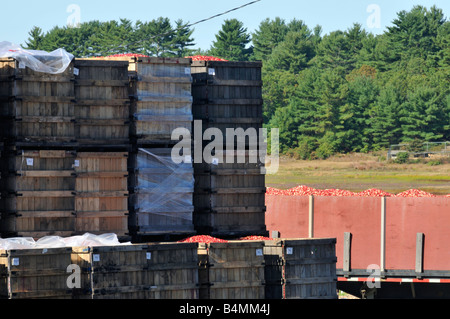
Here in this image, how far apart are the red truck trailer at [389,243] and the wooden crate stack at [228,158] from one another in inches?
163

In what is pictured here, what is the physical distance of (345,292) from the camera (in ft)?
74.3

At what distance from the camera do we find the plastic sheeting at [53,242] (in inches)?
638

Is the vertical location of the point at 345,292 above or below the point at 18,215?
below

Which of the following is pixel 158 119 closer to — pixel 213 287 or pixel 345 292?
pixel 213 287

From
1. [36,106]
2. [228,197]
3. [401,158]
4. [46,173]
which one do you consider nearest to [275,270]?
[228,197]

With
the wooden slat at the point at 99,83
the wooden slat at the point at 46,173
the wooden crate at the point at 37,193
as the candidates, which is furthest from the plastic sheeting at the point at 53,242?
the wooden slat at the point at 99,83

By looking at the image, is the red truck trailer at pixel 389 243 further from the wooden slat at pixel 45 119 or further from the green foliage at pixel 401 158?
the green foliage at pixel 401 158

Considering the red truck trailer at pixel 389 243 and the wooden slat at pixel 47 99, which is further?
the red truck trailer at pixel 389 243

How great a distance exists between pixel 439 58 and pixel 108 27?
3938 cm

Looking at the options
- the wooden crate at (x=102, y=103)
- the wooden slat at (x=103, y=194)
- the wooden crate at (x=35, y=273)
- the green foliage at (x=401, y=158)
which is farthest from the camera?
the green foliage at (x=401, y=158)

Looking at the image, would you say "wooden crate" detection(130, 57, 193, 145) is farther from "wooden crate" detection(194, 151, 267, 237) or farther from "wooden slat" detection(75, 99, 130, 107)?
"wooden crate" detection(194, 151, 267, 237)

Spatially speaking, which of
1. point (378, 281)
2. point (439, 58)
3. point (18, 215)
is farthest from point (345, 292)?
point (439, 58)

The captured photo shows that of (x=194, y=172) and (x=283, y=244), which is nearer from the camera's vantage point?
(x=283, y=244)

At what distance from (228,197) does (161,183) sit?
166cm
